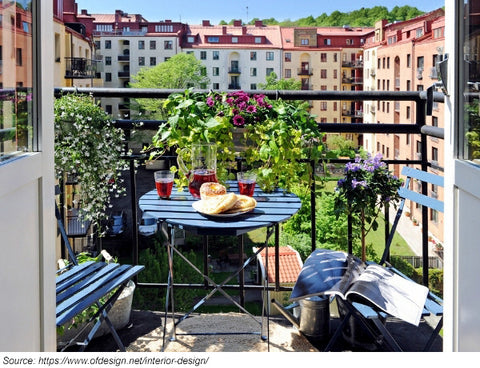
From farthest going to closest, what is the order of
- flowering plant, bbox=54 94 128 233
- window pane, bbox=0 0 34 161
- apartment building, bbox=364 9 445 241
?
1. apartment building, bbox=364 9 445 241
2. flowering plant, bbox=54 94 128 233
3. window pane, bbox=0 0 34 161

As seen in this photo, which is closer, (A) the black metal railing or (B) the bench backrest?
(B) the bench backrest

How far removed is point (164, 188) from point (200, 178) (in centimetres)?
13

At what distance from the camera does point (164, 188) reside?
6.47 ft

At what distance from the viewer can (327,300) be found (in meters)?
2.08

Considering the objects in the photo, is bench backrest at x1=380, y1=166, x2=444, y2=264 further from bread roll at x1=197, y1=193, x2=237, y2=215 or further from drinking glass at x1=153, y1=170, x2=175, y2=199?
drinking glass at x1=153, y1=170, x2=175, y2=199

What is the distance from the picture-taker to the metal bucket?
81.0 inches

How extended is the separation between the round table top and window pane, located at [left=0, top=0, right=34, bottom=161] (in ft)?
1.82

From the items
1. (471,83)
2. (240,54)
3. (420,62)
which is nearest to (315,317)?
(471,83)

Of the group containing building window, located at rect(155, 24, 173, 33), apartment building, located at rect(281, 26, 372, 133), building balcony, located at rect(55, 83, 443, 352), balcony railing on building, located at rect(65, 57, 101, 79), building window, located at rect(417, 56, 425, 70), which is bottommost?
building balcony, located at rect(55, 83, 443, 352)

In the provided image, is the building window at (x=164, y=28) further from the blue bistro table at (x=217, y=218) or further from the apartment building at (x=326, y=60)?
the blue bistro table at (x=217, y=218)

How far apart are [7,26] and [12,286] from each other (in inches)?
Answer: 20.0

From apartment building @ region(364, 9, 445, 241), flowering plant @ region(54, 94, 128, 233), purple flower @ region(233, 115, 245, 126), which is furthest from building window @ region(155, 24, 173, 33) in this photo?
purple flower @ region(233, 115, 245, 126)

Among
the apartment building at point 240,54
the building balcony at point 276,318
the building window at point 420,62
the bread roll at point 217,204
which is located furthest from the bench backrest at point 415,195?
the apartment building at point 240,54

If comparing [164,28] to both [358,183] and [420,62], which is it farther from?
[358,183]
